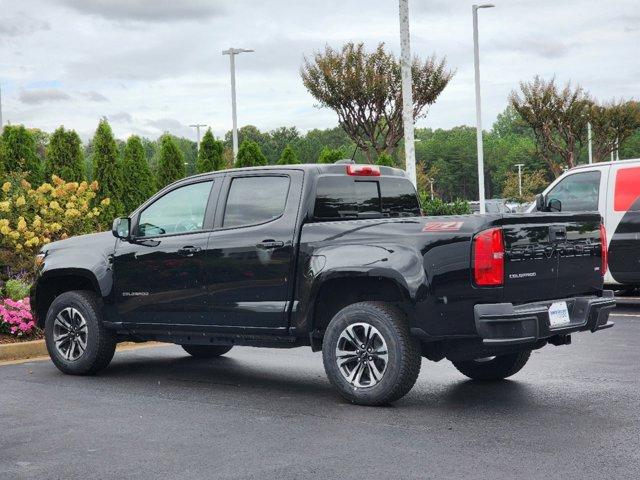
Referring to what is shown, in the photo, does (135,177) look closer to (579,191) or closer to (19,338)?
(579,191)

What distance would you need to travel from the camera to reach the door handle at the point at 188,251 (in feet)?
27.7

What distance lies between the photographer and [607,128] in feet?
175

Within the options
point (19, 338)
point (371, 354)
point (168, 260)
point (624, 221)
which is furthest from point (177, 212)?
point (624, 221)

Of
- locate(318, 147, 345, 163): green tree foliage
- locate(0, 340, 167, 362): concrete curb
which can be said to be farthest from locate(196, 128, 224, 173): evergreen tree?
locate(0, 340, 167, 362): concrete curb

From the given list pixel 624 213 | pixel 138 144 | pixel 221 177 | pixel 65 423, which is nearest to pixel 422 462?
pixel 65 423

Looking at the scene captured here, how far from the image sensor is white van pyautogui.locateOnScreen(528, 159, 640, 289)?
13383 mm

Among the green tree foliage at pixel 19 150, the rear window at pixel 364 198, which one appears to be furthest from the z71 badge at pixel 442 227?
the green tree foliage at pixel 19 150

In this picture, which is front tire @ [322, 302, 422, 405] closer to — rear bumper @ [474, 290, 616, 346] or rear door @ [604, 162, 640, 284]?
rear bumper @ [474, 290, 616, 346]

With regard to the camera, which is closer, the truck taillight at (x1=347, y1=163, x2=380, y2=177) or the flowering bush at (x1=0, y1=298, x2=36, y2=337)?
the truck taillight at (x1=347, y1=163, x2=380, y2=177)

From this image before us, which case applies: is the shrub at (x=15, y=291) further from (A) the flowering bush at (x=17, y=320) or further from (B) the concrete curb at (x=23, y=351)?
(B) the concrete curb at (x=23, y=351)

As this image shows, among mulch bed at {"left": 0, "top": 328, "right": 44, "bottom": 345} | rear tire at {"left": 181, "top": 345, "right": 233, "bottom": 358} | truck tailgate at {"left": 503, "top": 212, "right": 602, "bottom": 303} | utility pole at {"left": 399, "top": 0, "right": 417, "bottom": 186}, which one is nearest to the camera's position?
truck tailgate at {"left": 503, "top": 212, "right": 602, "bottom": 303}

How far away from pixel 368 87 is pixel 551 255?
30.7 meters

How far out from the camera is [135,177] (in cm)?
3028

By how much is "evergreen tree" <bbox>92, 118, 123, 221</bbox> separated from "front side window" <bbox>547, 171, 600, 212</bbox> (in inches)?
634
